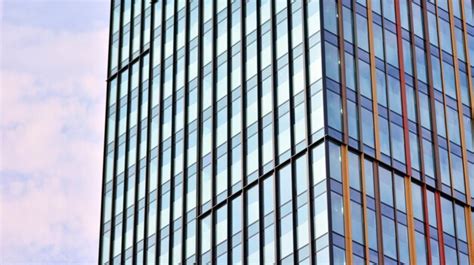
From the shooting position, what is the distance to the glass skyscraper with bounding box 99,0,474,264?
3214 inches

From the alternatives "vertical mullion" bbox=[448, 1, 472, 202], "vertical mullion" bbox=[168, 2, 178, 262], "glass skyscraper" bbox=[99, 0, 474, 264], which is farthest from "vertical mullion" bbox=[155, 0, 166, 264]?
"vertical mullion" bbox=[448, 1, 472, 202]

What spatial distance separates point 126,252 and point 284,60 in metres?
18.3

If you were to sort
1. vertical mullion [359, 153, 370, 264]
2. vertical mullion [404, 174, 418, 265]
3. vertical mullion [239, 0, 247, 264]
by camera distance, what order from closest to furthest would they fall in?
vertical mullion [359, 153, 370, 264] → vertical mullion [404, 174, 418, 265] → vertical mullion [239, 0, 247, 264]

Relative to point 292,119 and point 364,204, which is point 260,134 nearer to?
point 292,119

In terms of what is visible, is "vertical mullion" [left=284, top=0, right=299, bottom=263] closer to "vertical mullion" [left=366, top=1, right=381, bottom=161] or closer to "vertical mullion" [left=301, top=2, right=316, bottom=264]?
"vertical mullion" [left=301, top=2, right=316, bottom=264]

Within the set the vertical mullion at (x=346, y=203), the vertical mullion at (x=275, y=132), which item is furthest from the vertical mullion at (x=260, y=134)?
the vertical mullion at (x=346, y=203)

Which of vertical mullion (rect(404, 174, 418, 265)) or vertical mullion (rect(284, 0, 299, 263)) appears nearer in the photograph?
vertical mullion (rect(284, 0, 299, 263))

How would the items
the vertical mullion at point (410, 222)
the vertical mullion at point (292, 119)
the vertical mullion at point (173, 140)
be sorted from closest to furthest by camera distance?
1. the vertical mullion at point (292, 119)
2. the vertical mullion at point (410, 222)
3. the vertical mullion at point (173, 140)

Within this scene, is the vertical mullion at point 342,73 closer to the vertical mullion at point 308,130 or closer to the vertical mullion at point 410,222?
the vertical mullion at point 308,130

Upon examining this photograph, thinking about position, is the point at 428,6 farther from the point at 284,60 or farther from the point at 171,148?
the point at 171,148

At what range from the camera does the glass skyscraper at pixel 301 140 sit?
81.6 meters

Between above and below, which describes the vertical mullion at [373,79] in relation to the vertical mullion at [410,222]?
above

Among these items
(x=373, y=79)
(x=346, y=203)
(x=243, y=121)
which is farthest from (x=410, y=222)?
(x=243, y=121)

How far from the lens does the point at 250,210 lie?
84.9 metres
